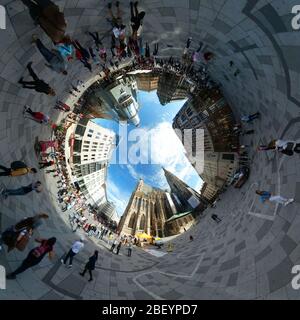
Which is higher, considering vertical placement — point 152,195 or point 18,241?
point 18,241

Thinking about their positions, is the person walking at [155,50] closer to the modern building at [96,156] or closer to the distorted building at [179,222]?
the distorted building at [179,222]

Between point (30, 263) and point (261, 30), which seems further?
point (261, 30)

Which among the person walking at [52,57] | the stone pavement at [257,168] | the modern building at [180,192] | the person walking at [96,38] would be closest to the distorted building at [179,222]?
the modern building at [180,192]

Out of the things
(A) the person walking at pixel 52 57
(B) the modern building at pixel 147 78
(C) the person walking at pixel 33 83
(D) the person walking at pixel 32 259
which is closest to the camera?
(D) the person walking at pixel 32 259

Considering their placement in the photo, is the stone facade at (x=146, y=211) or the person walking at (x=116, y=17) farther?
the stone facade at (x=146, y=211)

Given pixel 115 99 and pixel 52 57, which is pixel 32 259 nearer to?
pixel 52 57
